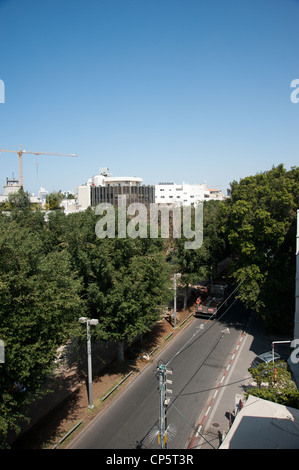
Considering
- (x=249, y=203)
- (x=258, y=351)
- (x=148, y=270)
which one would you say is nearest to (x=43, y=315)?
(x=148, y=270)

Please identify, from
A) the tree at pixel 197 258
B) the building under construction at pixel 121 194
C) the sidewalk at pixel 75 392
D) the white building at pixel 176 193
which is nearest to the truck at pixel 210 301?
the tree at pixel 197 258

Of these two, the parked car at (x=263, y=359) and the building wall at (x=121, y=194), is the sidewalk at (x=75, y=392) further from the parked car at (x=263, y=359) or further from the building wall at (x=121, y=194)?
the building wall at (x=121, y=194)

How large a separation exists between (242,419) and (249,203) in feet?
53.1

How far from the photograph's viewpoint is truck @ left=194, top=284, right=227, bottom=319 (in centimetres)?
2608

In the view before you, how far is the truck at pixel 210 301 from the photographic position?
2608 centimetres

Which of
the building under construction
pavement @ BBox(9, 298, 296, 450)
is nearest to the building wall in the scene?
the building under construction

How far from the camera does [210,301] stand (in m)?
27.8

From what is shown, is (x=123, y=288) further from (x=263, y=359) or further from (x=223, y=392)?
(x=263, y=359)

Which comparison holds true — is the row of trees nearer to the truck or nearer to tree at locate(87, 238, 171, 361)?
tree at locate(87, 238, 171, 361)

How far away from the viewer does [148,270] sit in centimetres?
1702

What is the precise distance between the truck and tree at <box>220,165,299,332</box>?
370 centimetres

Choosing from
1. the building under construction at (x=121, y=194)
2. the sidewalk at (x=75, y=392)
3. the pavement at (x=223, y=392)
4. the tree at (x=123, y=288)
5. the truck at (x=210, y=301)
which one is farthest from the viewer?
the building under construction at (x=121, y=194)

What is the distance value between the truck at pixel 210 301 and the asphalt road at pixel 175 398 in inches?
91.2

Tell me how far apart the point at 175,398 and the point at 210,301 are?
13.4 m
